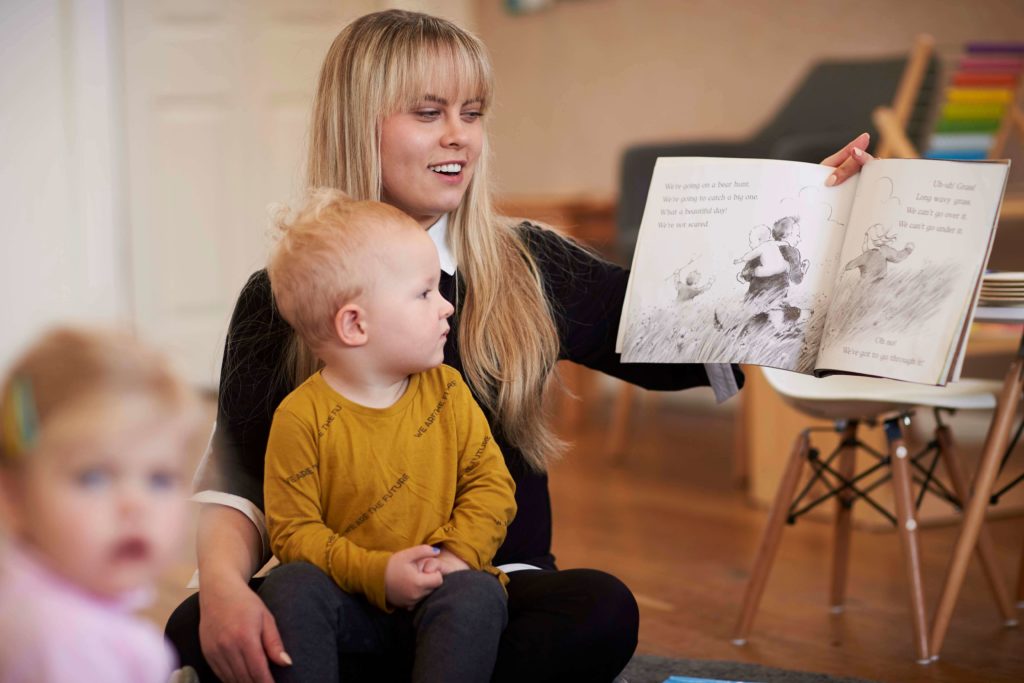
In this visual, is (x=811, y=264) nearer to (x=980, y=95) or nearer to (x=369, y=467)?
(x=369, y=467)

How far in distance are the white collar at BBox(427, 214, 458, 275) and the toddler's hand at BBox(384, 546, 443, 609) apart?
0.39m

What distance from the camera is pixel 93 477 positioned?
71cm

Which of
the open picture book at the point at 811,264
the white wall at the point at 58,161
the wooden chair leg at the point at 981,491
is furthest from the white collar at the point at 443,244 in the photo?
the white wall at the point at 58,161

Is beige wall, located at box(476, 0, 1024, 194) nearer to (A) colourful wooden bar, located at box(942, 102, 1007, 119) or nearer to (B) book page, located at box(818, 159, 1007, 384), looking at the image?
(A) colourful wooden bar, located at box(942, 102, 1007, 119)

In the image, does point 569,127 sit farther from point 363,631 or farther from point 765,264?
point 363,631

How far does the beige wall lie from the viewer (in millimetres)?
3373

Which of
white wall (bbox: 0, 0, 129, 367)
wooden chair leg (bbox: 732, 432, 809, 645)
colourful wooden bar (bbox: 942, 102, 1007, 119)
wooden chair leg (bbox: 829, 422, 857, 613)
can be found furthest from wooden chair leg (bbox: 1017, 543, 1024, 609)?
white wall (bbox: 0, 0, 129, 367)

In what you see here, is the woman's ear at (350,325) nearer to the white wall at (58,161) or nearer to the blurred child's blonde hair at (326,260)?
the blurred child's blonde hair at (326,260)

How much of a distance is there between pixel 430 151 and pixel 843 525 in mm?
1029

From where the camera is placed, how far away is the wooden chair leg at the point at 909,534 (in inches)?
67.0

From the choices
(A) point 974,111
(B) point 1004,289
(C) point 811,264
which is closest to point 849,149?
(C) point 811,264

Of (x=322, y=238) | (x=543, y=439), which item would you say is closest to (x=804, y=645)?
(x=543, y=439)

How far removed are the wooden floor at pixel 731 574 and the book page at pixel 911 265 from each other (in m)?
0.59

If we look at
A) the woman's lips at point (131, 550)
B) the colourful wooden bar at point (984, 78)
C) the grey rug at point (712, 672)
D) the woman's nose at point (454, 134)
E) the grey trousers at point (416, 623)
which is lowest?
the grey rug at point (712, 672)
